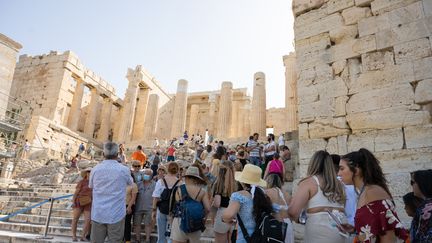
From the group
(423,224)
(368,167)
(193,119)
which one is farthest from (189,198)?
(193,119)

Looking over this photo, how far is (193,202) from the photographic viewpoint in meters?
3.66

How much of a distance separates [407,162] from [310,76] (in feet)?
7.32

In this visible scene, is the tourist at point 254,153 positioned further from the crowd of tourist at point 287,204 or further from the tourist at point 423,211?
the tourist at point 423,211

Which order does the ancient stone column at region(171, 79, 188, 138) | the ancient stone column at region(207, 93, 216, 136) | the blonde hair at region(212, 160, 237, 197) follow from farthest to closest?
the ancient stone column at region(207, 93, 216, 136) < the ancient stone column at region(171, 79, 188, 138) < the blonde hair at region(212, 160, 237, 197)

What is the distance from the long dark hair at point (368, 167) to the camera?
7.97 feet

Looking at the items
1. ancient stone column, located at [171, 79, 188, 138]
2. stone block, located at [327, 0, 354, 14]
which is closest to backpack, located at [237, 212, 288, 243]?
stone block, located at [327, 0, 354, 14]

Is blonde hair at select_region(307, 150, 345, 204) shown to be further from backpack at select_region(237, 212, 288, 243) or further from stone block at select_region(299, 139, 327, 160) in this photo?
stone block at select_region(299, 139, 327, 160)

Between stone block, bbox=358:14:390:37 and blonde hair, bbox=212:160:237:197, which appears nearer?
blonde hair, bbox=212:160:237:197

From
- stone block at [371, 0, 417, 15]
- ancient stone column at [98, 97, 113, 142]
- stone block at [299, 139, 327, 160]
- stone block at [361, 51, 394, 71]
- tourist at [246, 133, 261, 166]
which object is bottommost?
stone block at [299, 139, 327, 160]

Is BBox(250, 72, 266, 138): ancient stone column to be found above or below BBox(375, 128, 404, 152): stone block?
above

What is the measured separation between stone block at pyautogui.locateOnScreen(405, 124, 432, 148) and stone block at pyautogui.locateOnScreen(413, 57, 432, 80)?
0.77 m

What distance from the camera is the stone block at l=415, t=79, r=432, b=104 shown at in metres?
4.53

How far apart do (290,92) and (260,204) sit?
19.7 m

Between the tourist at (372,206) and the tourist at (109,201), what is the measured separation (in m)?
2.60
